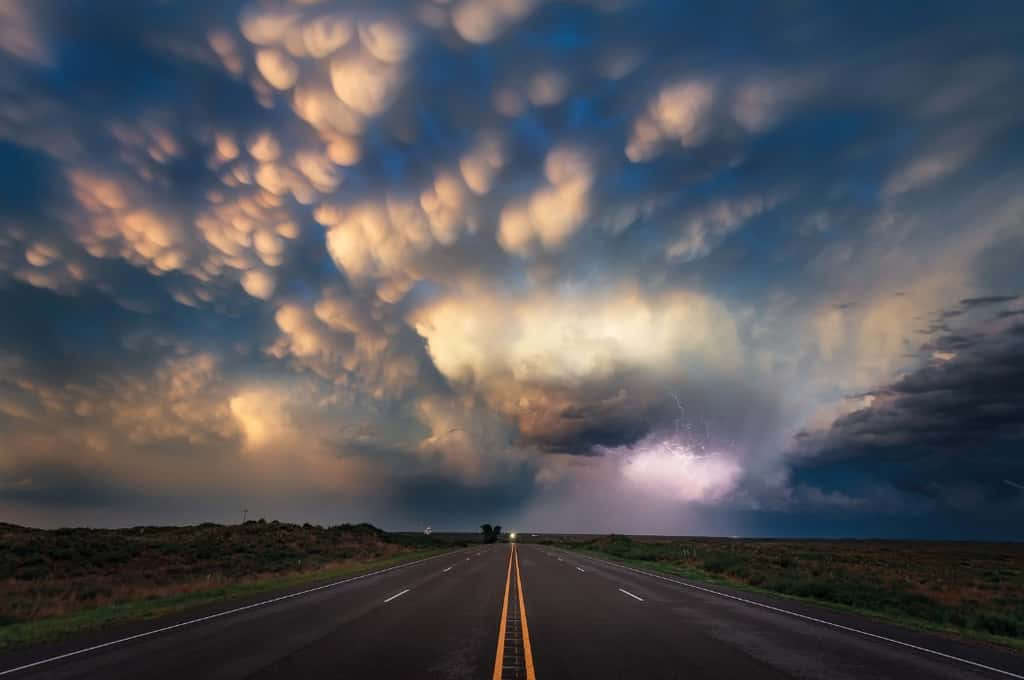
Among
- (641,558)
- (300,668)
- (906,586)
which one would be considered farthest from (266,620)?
(641,558)

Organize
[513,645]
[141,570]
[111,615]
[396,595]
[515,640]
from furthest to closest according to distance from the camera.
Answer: [141,570], [396,595], [111,615], [515,640], [513,645]

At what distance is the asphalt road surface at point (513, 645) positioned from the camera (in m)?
8.48

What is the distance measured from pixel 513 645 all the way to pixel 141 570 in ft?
118

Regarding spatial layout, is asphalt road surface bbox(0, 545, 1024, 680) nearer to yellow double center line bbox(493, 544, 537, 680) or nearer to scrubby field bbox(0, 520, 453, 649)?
yellow double center line bbox(493, 544, 537, 680)

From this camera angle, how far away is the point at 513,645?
10.2 metres

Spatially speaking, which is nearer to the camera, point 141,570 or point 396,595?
point 396,595

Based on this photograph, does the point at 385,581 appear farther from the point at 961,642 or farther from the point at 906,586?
the point at 906,586

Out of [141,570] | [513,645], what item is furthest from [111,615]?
[141,570]

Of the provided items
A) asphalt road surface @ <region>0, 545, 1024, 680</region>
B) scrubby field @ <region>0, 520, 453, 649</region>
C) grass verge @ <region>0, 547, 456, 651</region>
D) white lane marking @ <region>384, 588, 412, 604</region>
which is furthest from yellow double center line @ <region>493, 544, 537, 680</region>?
scrubby field @ <region>0, 520, 453, 649</region>

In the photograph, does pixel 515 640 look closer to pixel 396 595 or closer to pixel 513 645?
pixel 513 645

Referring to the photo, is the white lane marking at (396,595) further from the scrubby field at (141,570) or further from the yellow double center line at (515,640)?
the scrubby field at (141,570)

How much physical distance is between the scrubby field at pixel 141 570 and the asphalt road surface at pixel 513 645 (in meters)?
3.01

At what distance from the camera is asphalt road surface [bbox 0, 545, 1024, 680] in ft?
27.8

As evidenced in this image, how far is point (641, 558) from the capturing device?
→ 49.3m
